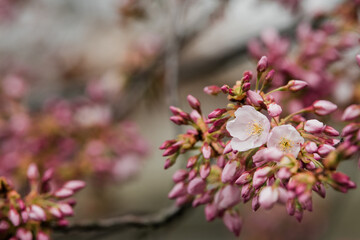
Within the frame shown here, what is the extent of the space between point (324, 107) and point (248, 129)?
20cm

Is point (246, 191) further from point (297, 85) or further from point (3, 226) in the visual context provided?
point (3, 226)

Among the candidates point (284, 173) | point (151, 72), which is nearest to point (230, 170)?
point (284, 173)

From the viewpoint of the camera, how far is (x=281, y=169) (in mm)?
639

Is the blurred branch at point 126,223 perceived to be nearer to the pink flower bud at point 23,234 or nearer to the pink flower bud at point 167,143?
the pink flower bud at point 23,234

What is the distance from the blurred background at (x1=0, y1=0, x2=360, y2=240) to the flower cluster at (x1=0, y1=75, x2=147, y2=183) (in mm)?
20

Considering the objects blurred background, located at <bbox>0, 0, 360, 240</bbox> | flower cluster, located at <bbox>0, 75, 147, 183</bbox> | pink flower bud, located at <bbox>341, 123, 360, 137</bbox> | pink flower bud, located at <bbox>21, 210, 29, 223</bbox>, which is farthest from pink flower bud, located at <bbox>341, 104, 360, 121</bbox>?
flower cluster, located at <bbox>0, 75, 147, 183</bbox>

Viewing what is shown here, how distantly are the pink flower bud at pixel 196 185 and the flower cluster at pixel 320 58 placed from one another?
73 cm

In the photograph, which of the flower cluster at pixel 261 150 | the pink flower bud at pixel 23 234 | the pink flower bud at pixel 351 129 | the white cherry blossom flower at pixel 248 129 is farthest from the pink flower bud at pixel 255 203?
the pink flower bud at pixel 23 234

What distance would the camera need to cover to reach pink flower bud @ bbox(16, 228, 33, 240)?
0.93m

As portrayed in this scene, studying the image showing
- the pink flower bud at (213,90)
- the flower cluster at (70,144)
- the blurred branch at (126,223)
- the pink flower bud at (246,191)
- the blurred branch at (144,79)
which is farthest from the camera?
the blurred branch at (144,79)

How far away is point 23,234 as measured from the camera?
935 millimetres

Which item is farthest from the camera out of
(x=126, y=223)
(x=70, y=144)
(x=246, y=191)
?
(x=70, y=144)

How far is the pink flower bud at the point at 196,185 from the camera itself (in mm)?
875

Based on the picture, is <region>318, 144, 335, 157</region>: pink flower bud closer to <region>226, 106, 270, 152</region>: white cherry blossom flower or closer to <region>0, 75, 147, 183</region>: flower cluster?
<region>226, 106, 270, 152</region>: white cherry blossom flower
